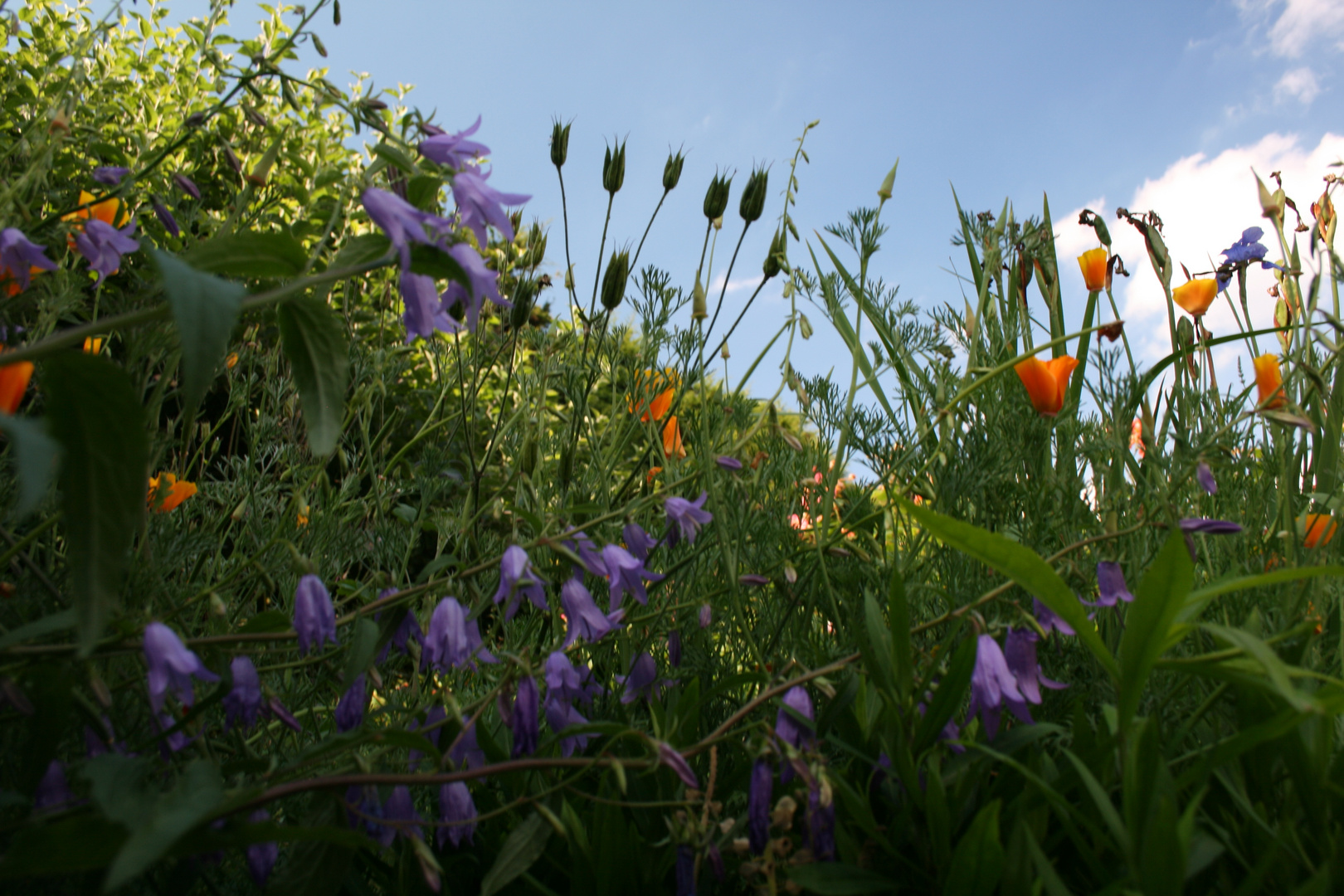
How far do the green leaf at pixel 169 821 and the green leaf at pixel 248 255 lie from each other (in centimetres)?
40

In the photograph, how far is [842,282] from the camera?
1.73 metres

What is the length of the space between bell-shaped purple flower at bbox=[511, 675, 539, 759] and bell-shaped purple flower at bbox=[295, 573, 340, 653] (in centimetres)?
21

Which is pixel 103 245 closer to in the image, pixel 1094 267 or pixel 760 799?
pixel 760 799

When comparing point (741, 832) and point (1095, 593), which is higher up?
point (1095, 593)

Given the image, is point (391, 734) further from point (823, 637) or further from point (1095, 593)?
point (1095, 593)

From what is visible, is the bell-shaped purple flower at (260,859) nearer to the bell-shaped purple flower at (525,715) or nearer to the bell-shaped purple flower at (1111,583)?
the bell-shaped purple flower at (525,715)

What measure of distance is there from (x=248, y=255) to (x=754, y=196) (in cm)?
105

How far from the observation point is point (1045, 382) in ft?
4.68

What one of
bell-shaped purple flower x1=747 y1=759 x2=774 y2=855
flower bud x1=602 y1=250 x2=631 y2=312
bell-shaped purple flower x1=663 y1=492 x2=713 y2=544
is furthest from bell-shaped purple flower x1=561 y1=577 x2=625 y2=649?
flower bud x1=602 y1=250 x2=631 y2=312

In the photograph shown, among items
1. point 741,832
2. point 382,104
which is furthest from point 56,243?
point 741,832

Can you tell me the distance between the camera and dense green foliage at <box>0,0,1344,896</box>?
676 mm

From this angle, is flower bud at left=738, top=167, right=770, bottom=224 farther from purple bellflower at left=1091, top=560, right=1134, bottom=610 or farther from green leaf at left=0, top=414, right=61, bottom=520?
green leaf at left=0, top=414, right=61, bottom=520

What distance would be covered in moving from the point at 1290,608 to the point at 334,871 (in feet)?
4.62

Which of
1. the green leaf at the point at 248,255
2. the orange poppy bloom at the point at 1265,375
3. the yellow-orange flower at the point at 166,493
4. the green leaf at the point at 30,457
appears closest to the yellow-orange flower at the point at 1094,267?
the orange poppy bloom at the point at 1265,375
